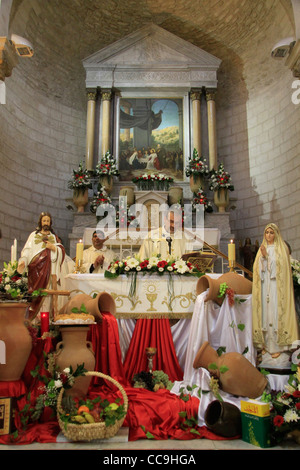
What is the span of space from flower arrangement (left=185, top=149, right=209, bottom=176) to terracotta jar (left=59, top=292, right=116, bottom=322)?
21.1 ft

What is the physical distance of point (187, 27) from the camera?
12.4 meters

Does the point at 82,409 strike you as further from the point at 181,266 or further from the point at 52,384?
the point at 181,266

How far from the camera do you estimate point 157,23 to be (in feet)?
40.9

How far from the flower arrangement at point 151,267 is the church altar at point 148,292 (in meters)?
0.08

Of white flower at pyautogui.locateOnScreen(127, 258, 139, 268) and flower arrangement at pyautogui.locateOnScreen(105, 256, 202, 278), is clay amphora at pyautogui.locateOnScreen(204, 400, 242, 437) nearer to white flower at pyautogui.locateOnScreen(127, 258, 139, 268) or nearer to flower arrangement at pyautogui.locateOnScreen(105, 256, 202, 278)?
flower arrangement at pyautogui.locateOnScreen(105, 256, 202, 278)

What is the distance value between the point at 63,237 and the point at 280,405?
876 centimetres

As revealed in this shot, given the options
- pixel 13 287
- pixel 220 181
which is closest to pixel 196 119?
pixel 220 181

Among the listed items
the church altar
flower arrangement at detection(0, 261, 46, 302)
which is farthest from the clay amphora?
flower arrangement at detection(0, 261, 46, 302)

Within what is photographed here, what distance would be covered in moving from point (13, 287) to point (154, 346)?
1.98 m

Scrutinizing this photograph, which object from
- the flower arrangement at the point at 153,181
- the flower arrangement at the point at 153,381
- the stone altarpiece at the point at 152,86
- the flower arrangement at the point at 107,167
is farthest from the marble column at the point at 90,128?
the flower arrangement at the point at 153,381

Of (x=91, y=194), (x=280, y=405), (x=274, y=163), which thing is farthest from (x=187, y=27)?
(x=280, y=405)

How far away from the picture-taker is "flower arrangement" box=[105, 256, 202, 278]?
17.8ft

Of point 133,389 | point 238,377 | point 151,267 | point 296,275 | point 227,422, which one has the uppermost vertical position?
point 151,267

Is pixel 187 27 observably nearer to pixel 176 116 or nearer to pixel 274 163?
pixel 176 116
